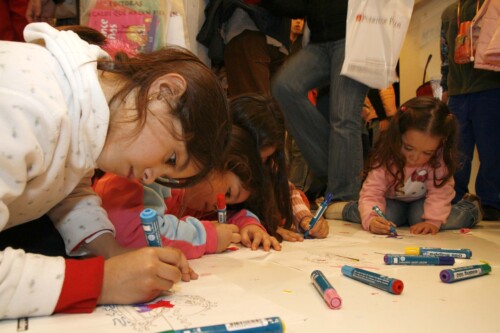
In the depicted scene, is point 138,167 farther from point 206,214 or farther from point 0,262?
point 206,214

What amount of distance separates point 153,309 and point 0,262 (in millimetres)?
207

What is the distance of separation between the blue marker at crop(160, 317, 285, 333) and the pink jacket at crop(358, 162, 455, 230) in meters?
1.23

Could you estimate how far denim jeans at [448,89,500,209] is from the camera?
6.70 ft

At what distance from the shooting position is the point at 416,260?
980 mm

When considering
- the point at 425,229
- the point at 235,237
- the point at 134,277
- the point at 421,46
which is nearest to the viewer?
the point at 134,277

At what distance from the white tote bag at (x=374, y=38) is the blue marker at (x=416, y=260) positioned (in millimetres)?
968

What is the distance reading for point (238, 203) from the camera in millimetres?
1371

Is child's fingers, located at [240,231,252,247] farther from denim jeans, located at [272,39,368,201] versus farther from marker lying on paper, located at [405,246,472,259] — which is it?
denim jeans, located at [272,39,368,201]

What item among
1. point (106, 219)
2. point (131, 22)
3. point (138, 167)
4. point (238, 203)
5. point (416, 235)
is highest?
point (131, 22)

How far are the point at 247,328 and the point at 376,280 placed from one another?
365mm

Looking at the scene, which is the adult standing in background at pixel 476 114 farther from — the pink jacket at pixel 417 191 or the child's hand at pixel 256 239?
the child's hand at pixel 256 239

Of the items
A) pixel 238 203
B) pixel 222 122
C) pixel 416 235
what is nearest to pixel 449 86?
pixel 416 235

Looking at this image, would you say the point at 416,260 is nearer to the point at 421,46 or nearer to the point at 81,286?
the point at 81,286

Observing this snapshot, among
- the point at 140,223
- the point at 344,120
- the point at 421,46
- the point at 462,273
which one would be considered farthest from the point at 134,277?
the point at 421,46
